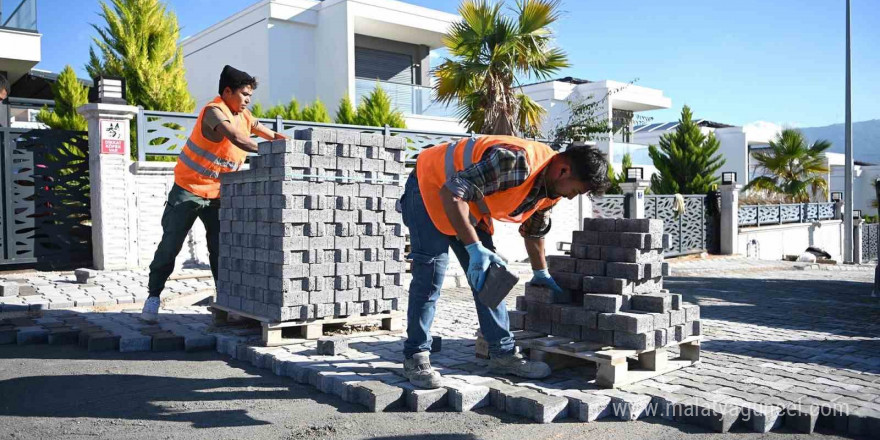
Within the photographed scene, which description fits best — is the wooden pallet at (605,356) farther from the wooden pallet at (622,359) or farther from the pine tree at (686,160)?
the pine tree at (686,160)

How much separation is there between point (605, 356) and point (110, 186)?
8.16m

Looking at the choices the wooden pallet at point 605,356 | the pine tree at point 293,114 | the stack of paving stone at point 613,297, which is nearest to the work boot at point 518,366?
the wooden pallet at point 605,356

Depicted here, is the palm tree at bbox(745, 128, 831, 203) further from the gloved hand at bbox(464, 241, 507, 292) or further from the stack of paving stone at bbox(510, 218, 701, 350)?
the gloved hand at bbox(464, 241, 507, 292)

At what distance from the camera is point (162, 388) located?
4.53m

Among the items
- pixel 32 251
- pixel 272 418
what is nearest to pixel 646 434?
pixel 272 418

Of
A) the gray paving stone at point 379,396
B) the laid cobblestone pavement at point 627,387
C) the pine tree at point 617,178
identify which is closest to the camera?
the laid cobblestone pavement at point 627,387

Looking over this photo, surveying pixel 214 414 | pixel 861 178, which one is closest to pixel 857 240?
pixel 861 178

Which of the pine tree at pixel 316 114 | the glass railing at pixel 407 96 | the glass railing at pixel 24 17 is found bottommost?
the pine tree at pixel 316 114

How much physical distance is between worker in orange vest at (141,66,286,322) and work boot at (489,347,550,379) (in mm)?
2793

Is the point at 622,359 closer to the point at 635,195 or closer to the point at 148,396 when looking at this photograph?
the point at 148,396

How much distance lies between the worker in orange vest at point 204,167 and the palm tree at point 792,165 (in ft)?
78.6

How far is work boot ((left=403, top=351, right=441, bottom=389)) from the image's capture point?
4.16m

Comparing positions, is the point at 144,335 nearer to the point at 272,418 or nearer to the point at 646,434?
the point at 272,418

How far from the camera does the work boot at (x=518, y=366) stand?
174 inches
